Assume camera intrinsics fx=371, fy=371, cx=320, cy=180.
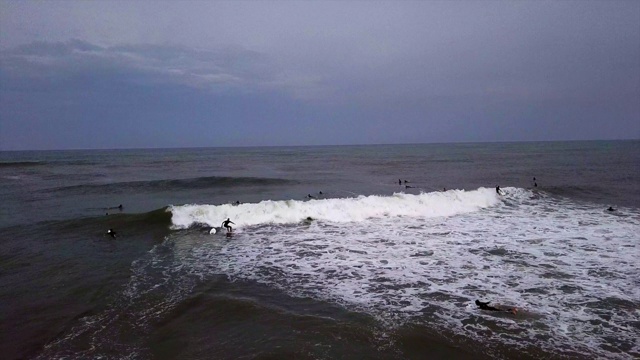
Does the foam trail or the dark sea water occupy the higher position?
the foam trail

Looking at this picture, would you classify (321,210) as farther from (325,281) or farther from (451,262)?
(325,281)

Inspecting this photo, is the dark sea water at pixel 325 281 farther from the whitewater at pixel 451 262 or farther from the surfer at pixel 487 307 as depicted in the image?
the surfer at pixel 487 307

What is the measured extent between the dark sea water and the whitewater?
68 millimetres

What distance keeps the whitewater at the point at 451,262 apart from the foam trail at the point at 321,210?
0.21ft

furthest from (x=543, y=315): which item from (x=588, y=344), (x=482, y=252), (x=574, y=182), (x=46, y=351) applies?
(x=574, y=182)

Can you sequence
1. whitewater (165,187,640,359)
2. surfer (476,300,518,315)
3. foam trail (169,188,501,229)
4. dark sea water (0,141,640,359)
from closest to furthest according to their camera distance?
dark sea water (0,141,640,359), whitewater (165,187,640,359), surfer (476,300,518,315), foam trail (169,188,501,229)

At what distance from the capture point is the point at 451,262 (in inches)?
516

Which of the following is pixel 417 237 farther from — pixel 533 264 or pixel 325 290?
pixel 325 290

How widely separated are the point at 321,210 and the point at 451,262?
A: 9.60 m

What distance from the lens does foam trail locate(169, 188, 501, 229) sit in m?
20.3

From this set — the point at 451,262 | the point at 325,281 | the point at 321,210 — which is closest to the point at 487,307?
the point at 451,262

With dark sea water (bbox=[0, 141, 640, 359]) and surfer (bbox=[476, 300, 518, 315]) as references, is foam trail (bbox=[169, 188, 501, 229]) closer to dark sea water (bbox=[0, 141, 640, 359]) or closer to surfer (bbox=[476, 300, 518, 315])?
dark sea water (bbox=[0, 141, 640, 359])

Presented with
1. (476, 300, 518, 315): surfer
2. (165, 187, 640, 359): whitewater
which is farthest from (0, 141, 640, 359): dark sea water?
(476, 300, 518, 315): surfer

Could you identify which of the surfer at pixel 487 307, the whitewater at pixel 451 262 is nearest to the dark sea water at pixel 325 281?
the whitewater at pixel 451 262
